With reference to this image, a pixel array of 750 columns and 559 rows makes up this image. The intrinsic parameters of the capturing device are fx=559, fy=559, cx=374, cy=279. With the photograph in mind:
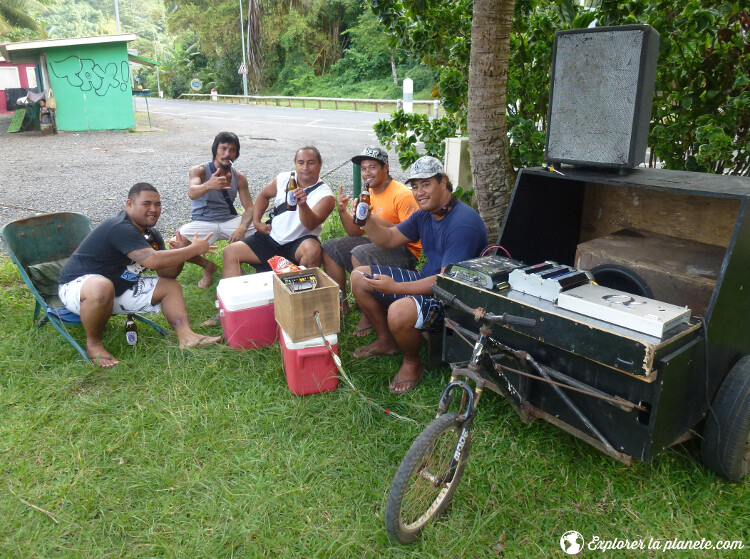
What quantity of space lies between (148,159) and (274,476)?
36.6 feet

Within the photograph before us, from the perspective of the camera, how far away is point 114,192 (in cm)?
893

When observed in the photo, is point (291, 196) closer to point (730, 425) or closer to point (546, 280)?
point (546, 280)

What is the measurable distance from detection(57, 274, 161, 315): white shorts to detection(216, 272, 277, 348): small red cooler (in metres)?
0.54

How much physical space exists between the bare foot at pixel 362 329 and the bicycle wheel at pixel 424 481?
1729 mm

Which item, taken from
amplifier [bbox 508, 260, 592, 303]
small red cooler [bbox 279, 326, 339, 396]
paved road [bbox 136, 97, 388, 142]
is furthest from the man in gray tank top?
paved road [bbox 136, 97, 388, 142]

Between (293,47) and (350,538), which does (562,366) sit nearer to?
(350,538)

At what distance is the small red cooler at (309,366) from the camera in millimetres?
3273

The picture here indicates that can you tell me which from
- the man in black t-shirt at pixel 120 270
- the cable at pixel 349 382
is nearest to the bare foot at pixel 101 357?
the man in black t-shirt at pixel 120 270

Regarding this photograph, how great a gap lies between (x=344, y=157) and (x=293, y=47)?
3418 centimetres

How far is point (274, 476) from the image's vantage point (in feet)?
8.86

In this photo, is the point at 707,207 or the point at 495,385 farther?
the point at 707,207

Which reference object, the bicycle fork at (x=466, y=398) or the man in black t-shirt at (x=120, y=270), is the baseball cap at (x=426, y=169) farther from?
the man in black t-shirt at (x=120, y=270)

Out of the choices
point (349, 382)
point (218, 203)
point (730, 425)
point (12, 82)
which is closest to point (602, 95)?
point (730, 425)

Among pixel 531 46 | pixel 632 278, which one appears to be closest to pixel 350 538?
pixel 632 278
